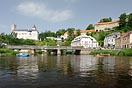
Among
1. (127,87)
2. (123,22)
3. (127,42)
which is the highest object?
(123,22)

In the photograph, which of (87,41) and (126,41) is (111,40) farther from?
(126,41)

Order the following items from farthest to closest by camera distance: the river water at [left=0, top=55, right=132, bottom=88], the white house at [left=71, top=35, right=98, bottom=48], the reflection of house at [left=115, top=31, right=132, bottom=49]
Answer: the white house at [left=71, top=35, right=98, bottom=48], the reflection of house at [left=115, top=31, right=132, bottom=49], the river water at [left=0, top=55, right=132, bottom=88]

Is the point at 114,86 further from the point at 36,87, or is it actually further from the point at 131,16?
the point at 131,16

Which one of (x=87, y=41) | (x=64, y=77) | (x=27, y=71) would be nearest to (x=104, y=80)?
(x=64, y=77)

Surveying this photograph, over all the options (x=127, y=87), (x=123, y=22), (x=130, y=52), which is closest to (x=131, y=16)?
(x=123, y=22)

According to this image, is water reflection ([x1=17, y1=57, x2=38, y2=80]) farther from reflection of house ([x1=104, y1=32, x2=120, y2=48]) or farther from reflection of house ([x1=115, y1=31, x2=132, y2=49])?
reflection of house ([x1=104, y1=32, x2=120, y2=48])

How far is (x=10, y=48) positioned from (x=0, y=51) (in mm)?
15446

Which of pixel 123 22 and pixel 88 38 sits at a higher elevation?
pixel 123 22

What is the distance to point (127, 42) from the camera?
134 meters

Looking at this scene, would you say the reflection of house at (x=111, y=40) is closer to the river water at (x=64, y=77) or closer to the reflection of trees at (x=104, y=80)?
the river water at (x=64, y=77)

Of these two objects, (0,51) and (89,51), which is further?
(89,51)

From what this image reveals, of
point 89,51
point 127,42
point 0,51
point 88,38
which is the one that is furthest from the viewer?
point 88,38

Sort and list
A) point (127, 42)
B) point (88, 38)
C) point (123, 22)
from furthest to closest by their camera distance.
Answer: point (123, 22), point (88, 38), point (127, 42)

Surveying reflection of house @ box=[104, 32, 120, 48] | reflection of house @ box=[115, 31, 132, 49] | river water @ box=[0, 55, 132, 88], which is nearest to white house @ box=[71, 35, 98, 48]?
reflection of house @ box=[104, 32, 120, 48]
